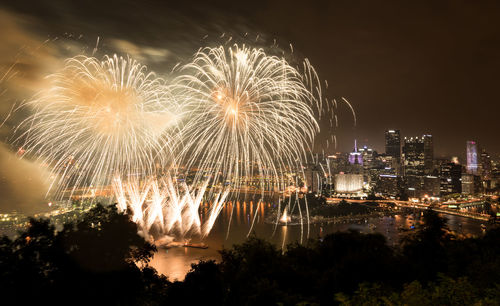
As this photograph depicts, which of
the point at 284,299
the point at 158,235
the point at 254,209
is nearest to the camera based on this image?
the point at 284,299

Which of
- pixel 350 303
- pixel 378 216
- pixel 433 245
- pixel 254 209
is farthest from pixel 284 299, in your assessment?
pixel 378 216

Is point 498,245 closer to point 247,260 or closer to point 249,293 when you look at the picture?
point 247,260

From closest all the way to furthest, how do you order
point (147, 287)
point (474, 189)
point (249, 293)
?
point (249, 293)
point (147, 287)
point (474, 189)

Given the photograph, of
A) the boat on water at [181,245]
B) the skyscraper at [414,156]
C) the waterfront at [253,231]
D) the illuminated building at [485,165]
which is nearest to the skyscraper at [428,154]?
the skyscraper at [414,156]

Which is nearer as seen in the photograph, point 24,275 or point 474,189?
point 24,275

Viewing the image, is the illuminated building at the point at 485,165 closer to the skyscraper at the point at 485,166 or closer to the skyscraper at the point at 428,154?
the skyscraper at the point at 485,166

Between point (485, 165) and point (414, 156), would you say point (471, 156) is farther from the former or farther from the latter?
point (414, 156)

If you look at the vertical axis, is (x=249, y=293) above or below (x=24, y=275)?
below

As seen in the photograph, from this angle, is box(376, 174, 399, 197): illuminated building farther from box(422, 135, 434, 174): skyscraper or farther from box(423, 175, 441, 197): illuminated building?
box(422, 135, 434, 174): skyscraper
